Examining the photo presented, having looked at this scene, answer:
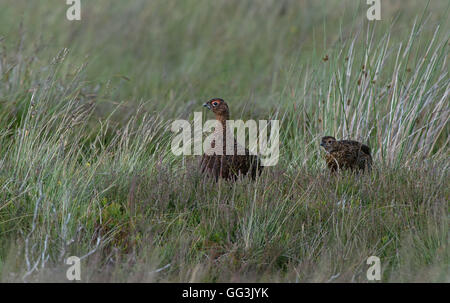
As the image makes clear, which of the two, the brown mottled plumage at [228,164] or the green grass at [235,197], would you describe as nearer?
the green grass at [235,197]

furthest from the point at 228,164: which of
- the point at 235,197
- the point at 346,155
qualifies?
the point at 346,155

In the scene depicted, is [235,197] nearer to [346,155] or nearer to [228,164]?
[228,164]

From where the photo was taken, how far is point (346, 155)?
18.1 feet

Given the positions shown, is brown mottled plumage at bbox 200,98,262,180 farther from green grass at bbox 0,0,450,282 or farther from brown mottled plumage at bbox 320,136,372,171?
brown mottled plumage at bbox 320,136,372,171

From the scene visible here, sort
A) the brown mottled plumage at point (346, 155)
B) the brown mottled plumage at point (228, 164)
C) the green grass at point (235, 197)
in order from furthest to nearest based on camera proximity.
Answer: the brown mottled plumage at point (346, 155) → the brown mottled plumage at point (228, 164) → the green grass at point (235, 197)

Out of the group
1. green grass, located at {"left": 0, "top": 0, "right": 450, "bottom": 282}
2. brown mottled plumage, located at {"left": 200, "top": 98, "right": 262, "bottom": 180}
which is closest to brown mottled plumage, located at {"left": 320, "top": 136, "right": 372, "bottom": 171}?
green grass, located at {"left": 0, "top": 0, "right": 450, "bottom": 282}

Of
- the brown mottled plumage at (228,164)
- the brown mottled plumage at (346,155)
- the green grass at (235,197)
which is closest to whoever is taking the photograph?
the green grass at (235,197)

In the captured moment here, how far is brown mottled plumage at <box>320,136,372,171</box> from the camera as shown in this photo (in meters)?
5.52

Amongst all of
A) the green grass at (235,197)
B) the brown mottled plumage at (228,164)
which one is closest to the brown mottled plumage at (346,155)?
the green grass at (235,197)

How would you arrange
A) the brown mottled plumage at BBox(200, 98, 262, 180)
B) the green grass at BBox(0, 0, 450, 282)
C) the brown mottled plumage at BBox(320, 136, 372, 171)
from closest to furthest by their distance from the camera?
1. the green grass at BBox(0, 0, 450, 282)
2. the brown mottled plumage at BBox(200, 98, 262, 180)
3. the brown mottled plumage at BBox(320, 136, 372, 171)

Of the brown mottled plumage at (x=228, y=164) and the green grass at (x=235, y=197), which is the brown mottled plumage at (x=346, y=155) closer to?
the green grass at (x=235, y=197)

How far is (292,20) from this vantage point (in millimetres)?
11281

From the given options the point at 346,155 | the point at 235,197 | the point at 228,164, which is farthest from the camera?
the point at 346,155

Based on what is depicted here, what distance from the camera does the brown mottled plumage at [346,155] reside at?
5516mm
